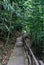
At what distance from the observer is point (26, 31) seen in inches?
482

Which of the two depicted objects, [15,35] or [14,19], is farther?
[15,35]

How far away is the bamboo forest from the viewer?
7066 mm

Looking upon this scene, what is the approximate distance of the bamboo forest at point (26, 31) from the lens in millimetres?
7066

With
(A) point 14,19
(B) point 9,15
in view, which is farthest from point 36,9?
(A) point 14,19

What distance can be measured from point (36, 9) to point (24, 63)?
8.60ft

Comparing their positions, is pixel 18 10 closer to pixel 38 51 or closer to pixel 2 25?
pixel 2 25

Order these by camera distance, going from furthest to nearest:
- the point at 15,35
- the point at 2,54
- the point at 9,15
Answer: the point at 15,35 < the point at 9,15 < the point at 2,54

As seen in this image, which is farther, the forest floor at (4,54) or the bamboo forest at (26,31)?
the forest floor at (4,54)

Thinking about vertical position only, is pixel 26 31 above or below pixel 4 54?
above

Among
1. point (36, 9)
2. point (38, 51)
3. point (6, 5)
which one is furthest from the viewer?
point (6, 5)

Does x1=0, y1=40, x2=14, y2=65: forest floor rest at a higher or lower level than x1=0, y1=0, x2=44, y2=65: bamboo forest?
lower

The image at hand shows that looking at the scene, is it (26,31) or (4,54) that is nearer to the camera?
(4,54)

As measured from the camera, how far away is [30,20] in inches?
329

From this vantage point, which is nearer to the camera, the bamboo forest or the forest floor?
the bamboo forest
